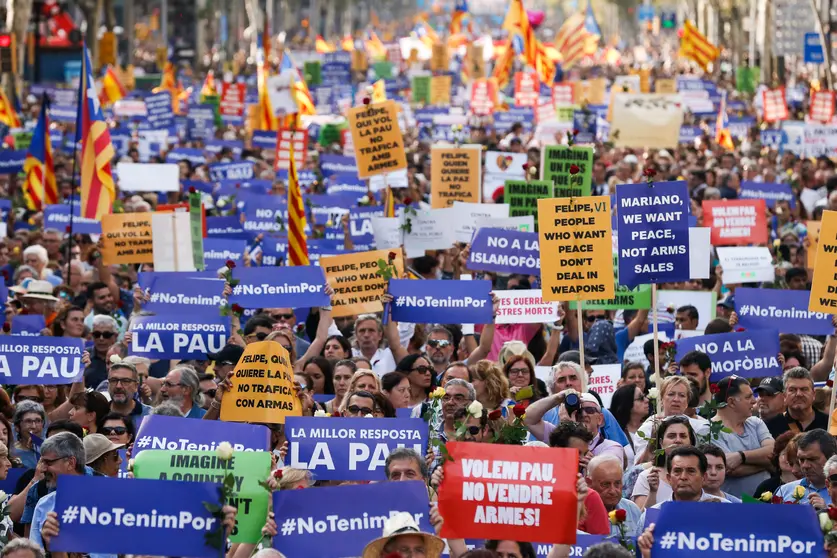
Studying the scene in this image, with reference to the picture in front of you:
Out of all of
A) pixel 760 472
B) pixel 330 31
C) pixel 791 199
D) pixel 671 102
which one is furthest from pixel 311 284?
pixel 330 31

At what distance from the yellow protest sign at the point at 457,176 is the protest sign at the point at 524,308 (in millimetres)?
5416

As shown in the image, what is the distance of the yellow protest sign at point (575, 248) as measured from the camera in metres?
11.5

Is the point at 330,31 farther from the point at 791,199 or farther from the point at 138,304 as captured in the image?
the point at 138,304

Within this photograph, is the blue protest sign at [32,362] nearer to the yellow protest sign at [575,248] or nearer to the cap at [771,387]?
the yellow protest sign at [575,248]

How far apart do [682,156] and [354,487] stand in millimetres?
20253

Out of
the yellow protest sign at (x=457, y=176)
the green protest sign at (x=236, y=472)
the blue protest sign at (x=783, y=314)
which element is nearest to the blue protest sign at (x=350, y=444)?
the green protest sign at (x=236, y=472)

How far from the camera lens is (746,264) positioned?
1549cm

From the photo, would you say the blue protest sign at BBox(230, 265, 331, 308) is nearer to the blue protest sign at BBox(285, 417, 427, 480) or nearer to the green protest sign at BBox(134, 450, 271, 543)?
the blue protest sign at BBox(285, 417, 427, 480)

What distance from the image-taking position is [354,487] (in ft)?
24.3

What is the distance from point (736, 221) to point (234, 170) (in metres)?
8.26

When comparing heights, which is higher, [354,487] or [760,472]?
[354,487]

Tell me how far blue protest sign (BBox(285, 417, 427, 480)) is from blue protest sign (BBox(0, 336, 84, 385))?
9.02ft

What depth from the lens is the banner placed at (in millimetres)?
12469

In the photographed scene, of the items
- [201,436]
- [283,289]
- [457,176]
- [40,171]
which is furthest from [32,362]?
[40,171]
